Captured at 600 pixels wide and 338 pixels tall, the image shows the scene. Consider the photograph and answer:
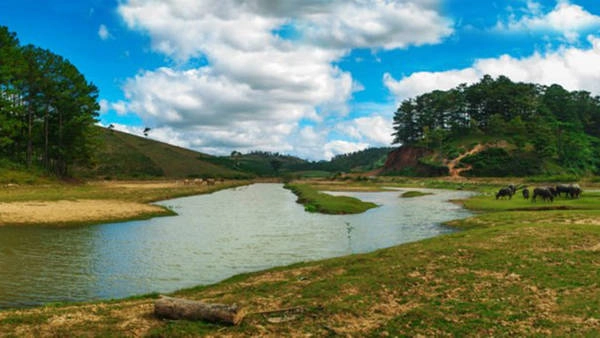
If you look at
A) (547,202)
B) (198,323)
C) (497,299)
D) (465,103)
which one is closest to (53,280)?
(198,323)

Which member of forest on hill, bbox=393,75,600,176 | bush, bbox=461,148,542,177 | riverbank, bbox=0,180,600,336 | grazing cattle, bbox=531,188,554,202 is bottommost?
riverbank, bbox=0,180,600,336

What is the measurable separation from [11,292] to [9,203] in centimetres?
2900

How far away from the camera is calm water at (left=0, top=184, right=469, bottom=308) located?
56.0 ft

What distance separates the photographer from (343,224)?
3609 cm

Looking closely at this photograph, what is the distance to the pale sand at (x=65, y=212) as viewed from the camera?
32369 mm

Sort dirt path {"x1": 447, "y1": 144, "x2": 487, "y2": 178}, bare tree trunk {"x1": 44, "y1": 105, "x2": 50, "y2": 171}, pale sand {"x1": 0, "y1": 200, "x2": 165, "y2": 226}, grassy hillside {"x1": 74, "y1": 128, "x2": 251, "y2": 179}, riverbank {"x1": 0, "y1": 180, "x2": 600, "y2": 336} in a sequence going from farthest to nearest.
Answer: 1. grassy hillside {"x1": 74, "y1": 128, "x2": 251, "y2": 179}
2. dirt path {"x1": 447, "y1": 144, "x2": 487, "y2": 178}
3. bare tree trunk {"x1": 44, "y1": 105, "x2": 50, "y2": 171}
4. pale sand {"x1": 0, "y1": 200, "x2": 165, "y2": 226}
5. riverbank {"x1": 0, "y1": 180, "x2": 600, "y2": 336}

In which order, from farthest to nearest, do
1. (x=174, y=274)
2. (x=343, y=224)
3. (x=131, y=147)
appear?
(x=131, y=147) < (x=343, y=224) < (x=174, y=274)

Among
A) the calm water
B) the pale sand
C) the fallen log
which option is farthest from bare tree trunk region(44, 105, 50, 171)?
the fallen log

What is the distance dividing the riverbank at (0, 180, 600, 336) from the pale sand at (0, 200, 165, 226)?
23764mm

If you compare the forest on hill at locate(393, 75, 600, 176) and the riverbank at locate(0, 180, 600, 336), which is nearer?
the riverbank at locate(0, 180, 600, 336)

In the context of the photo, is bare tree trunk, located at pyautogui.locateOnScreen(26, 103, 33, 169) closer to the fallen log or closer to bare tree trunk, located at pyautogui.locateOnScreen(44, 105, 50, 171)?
bare tree trunk, located at pyautogui.locateOnScreen(44, 105, 50, 171)

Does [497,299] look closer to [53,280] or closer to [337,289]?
[337,289]

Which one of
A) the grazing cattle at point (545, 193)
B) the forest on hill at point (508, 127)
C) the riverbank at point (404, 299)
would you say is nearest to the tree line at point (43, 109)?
the riverbank at point (404, 299)

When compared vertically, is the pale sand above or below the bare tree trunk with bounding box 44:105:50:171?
below
